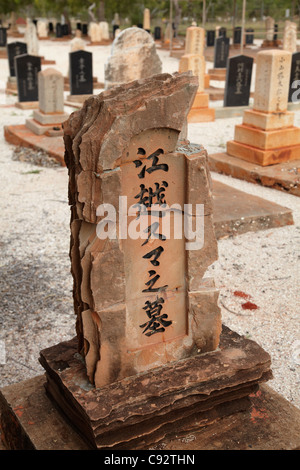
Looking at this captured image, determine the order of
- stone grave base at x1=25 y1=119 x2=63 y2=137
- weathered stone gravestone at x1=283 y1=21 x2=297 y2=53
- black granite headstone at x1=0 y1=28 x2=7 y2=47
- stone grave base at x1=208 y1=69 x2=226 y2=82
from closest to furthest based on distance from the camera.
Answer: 1. stone grave base at x1=25 y1=119 x2=63 y2=137
2. stone grave base at x1=208 y1=69 x2=226 y2=82
3. weathered stone gravestone at x1=283 y1=21 x2=297 y2=53
4. black granite headstone at x1=0 y1=28 x2=7 y2=47

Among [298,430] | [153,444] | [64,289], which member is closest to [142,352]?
[153,444]

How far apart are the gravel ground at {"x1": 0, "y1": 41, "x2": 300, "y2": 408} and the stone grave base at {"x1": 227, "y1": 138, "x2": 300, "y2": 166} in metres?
0.45

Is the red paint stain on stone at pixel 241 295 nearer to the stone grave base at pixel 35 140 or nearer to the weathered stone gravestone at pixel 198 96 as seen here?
the stone grave base at pixel 35 140

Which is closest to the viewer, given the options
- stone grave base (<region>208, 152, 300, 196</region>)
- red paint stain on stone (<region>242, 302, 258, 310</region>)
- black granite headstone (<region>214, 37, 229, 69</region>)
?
red paint stain on stone (<region>242, 302, 258, 310</region>)

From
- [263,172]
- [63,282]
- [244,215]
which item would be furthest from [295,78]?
[63,282]

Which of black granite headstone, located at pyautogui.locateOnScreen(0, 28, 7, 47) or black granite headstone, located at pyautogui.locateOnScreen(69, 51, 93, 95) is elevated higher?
black granite headstone, located at pyautogui.locateOnScreen(0, 28, 7, 47)

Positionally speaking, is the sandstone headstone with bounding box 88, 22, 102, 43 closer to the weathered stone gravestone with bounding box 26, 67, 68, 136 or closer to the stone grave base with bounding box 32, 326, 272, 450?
the weathered stone gravestone with bounding box 26, 67, 68, 136

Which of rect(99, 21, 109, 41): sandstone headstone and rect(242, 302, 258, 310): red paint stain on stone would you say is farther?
rect(99, 21, 109, 41): sandstone headstone

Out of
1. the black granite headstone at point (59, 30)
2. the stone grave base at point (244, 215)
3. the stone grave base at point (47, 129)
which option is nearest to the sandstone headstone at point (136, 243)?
the stone grave base at point (244, 215)

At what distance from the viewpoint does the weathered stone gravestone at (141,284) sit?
2.23 metres

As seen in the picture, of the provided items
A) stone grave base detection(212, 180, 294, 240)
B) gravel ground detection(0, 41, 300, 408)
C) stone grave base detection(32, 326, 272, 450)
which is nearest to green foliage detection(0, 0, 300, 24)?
stone grave base detection(212, 180, 294, 240)

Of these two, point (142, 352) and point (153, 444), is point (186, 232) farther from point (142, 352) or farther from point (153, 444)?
point (153, 444)

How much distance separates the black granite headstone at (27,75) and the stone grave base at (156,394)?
9.51 m

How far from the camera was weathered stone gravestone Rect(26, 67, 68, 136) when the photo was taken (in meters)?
8.88
